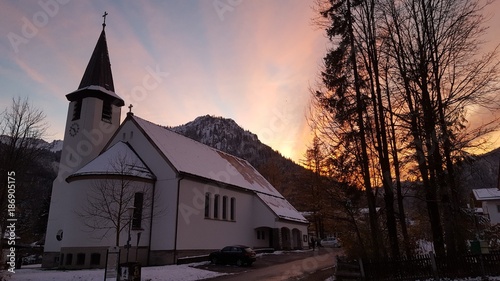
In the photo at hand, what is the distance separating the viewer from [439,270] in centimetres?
1336

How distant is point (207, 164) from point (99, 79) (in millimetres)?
12702

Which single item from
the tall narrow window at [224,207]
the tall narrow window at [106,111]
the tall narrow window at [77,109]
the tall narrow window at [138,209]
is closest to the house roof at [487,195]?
the tall narrow window at [224,207]

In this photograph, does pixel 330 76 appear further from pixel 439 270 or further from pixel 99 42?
pixel 99 42

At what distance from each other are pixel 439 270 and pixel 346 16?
41.2 feet

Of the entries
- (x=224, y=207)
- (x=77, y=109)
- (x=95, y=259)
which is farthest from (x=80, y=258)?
(x=77, y=109)

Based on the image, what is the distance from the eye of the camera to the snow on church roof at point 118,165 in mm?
25188

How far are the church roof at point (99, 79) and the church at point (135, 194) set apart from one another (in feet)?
0.30

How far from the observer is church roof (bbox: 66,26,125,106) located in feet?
103

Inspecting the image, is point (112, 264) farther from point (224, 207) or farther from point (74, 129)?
point (74, 129)

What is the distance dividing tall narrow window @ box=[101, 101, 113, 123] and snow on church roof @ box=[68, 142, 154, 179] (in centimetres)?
425

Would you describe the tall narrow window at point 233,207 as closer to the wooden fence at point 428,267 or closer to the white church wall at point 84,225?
the white church wall at point 84,225

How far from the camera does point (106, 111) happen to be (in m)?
32.3

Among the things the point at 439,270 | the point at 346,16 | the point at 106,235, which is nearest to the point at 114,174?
the point at 106,235

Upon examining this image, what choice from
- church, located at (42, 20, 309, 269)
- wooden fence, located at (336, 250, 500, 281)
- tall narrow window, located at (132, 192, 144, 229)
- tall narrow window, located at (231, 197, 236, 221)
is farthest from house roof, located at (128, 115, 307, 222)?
wooden fence, located at (336, 250, 500, 281)
